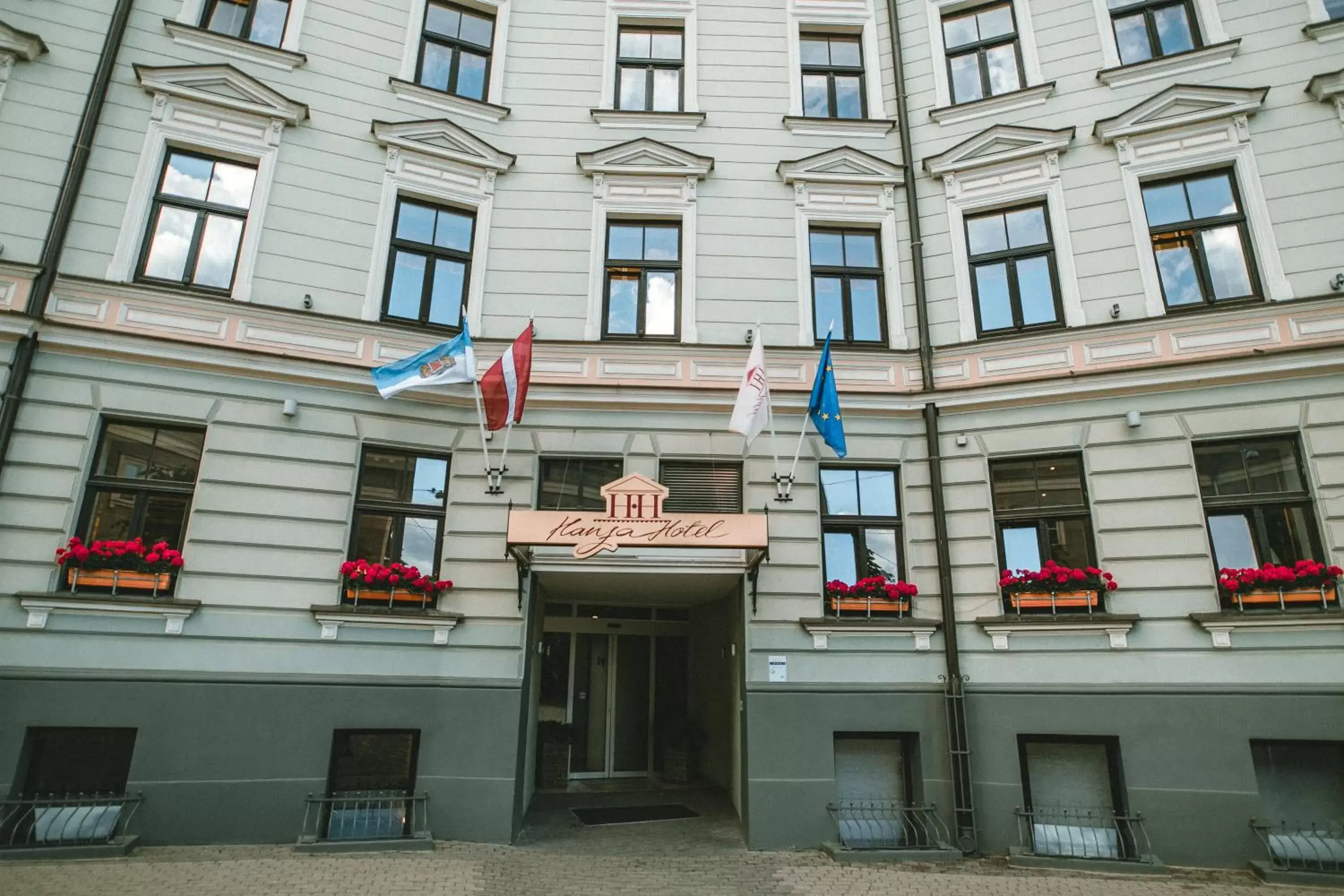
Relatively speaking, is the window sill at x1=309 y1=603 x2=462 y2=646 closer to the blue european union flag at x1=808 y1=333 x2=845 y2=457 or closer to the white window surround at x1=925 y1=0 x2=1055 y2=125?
the blue european union flag at x1=808 y1=333 x2=845 y2=457

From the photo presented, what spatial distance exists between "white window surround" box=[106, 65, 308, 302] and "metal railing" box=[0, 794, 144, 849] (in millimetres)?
6291

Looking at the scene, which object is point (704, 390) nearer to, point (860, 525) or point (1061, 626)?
point (860, 525)

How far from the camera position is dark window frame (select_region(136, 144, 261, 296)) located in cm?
965

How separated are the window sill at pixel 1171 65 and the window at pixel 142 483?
1408 centimetres

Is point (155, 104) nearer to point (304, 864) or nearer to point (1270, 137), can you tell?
point (304, 864)

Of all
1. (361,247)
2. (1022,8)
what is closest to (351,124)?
(361,247)

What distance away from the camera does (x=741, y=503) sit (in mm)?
9984

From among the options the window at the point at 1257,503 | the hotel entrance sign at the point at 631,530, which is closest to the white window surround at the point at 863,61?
the window at the point at 1257,503

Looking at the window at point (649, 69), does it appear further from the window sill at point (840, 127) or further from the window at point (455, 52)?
the window at point (455, 52)

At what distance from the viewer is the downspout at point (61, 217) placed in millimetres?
8523

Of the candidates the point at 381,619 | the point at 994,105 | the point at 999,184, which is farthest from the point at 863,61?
the point at 381,619

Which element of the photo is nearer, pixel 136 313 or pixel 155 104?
pixel 136 313

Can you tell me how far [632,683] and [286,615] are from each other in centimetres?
658

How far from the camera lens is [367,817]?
8.55 m
